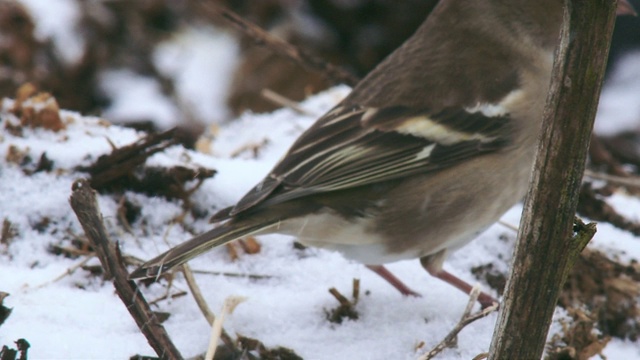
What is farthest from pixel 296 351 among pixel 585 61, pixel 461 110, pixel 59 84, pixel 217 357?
pixel 59 84

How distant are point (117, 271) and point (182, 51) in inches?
165

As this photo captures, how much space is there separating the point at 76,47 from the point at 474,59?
340cm

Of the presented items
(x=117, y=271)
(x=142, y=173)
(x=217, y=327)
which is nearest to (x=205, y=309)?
(x=217, y=327)

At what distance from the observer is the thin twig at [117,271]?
8.42 ft

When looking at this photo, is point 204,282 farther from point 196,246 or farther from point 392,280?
point 392,280

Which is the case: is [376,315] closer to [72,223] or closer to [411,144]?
[411,144]

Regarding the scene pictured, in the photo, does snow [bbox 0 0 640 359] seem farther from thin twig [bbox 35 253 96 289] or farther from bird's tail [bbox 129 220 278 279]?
bird's tail [bbox 129 220 278 279]

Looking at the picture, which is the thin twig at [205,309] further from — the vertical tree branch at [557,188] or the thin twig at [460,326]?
the vertical tree branch at [557,188]

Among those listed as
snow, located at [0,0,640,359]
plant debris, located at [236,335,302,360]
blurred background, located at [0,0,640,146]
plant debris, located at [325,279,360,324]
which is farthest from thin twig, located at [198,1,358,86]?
plant debris, located at [236,335,302,360]

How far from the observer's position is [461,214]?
134 inches

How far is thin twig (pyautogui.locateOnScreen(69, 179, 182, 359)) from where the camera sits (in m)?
2.57

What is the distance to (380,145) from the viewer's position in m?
3.48

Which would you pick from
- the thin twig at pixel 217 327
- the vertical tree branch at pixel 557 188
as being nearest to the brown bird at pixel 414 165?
the thin twig at pixel 217 327

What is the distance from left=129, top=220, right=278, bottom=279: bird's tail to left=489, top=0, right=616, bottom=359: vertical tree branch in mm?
1160
